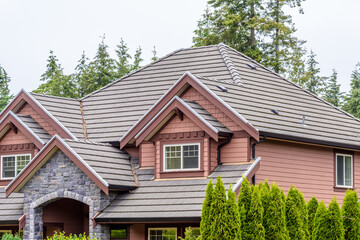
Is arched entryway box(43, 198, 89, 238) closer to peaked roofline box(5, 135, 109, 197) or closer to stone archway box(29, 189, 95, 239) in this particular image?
stone archway box(29, 189, 95, 239)

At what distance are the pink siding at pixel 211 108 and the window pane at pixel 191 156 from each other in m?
1.20

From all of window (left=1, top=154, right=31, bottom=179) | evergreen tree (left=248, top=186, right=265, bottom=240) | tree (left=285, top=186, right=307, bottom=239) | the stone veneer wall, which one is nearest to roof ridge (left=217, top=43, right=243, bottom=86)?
the stone veneer wall

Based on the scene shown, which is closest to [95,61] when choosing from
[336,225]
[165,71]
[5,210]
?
[165,71]

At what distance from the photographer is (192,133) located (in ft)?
81.8

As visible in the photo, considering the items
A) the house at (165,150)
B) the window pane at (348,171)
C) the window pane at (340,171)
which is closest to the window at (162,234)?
the house at (165,150)

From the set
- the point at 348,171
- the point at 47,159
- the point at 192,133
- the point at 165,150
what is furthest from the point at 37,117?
the point at 348,171

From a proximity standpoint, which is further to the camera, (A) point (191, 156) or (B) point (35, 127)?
(B) point (35, 127)

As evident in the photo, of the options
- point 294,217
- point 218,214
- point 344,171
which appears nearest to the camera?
point 218,214

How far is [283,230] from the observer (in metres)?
19.6

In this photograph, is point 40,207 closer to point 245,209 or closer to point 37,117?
point 37,117

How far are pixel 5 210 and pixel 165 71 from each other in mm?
8030

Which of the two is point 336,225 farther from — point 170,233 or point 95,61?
point 95,61

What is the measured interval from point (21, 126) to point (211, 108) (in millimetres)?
7015

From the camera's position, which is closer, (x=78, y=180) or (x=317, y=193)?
(x=78, y=180)
